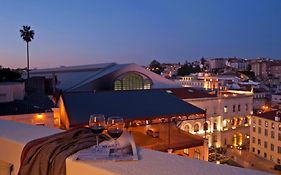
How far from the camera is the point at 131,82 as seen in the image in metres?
30.5

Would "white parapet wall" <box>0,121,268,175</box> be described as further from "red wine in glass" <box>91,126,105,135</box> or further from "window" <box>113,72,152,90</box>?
"window" <box>113,72,152,90</box>

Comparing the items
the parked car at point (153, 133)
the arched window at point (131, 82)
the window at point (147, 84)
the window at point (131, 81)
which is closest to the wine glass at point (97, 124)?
the parked car at point (153, 133)

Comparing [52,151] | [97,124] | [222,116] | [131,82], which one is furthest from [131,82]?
[52,151]

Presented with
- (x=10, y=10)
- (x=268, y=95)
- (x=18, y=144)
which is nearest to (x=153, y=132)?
(x=18, y=144)

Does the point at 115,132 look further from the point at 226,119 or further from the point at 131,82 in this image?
the point at 131,82

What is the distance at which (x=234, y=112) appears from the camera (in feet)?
95.7

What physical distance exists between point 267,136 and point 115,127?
2437 cm

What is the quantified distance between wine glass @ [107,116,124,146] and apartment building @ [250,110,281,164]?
23006 millimetres

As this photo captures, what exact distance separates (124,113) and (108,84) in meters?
16.4

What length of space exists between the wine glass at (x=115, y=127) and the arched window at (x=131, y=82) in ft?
91.2

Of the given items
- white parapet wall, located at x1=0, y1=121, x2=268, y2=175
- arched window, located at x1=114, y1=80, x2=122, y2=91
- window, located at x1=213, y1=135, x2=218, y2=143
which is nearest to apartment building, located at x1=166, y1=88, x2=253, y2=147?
window, located at x1=213, y1=135, x2=218, y2=143

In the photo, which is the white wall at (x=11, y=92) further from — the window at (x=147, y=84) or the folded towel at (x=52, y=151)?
the window at (x=147, y=84)

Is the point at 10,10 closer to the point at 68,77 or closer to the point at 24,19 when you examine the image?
the point at 24,19

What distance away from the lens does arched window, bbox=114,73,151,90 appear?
1174 inches
